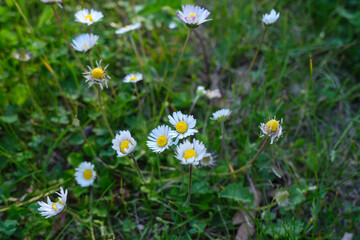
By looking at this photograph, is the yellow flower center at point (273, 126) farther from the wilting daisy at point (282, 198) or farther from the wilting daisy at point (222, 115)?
the wilting daisy at point (282, 198)

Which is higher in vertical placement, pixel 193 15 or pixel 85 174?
pixel 193 15

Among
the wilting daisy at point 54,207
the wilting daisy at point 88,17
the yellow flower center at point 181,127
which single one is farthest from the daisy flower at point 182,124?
the wilting daisy at point 88,17

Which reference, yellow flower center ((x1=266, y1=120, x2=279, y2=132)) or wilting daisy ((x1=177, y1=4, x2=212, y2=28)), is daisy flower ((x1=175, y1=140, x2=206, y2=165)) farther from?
wilting daisy ((x1=177, y1=4, x2=212, y2=28))

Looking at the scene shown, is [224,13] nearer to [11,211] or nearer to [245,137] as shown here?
[245,137]

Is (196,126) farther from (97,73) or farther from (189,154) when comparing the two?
(97,73)

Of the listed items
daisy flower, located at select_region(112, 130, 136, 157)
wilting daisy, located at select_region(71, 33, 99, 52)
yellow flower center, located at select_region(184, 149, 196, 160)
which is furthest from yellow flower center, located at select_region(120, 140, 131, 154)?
wilting daisy, located at select_region(71, 33, 99, 52)

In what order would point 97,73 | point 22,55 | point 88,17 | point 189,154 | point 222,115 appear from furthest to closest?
point 22,55, point 88,17, point 222,115, point 97,73, point 189,154

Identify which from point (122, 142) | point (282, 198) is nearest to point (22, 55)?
point (122, 142)
